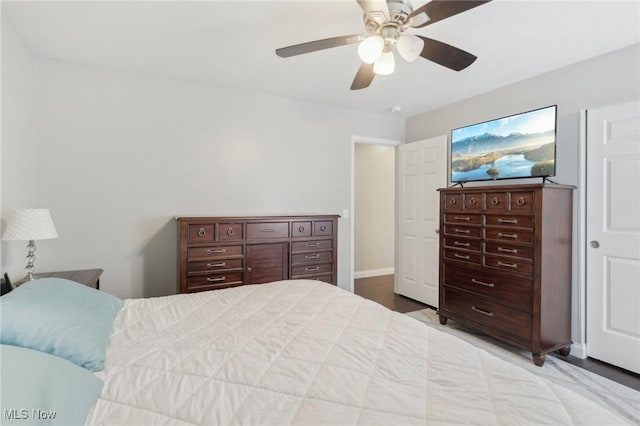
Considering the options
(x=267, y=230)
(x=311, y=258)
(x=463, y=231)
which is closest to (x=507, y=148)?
(x=463, y=231)

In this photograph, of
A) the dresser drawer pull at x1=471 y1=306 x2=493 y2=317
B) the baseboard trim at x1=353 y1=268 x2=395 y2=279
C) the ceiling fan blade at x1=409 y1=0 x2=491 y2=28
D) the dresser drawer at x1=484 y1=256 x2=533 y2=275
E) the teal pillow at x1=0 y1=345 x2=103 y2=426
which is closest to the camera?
the teal pillow at x1=0 y1=345 x2=103 y2=426

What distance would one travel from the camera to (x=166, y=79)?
121 inches

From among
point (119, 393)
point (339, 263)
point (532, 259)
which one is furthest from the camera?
point (339, 263)

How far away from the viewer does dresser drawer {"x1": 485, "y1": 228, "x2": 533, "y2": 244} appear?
253 centimetres

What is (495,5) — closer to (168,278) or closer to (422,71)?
(422,71)

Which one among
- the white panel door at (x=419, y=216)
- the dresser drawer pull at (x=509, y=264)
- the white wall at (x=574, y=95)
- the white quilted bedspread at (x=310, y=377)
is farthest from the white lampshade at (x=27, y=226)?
the white wall at (x=574, y=95)

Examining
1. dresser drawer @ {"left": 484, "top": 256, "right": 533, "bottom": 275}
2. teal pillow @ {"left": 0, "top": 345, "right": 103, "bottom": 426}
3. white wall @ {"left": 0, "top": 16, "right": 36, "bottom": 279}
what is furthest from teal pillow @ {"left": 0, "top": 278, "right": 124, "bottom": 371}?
dresser drawer @ {"left": 484, "top": 256, "right": 533, "bottom": 275}

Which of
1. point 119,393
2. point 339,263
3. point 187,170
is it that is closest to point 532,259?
point 339,263

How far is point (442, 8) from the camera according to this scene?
141cm

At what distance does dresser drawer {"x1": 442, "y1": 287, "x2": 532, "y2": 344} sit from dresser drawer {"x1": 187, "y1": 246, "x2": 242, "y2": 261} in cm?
215

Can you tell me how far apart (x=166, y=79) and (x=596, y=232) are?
4040mm

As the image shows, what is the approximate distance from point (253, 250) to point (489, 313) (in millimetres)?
2217

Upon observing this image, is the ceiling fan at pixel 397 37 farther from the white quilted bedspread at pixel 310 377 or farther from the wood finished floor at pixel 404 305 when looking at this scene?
the wood finished floor at pixel 404 305

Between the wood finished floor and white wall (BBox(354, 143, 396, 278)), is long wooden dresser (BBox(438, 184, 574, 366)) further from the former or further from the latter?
white wall (BBox(354, 143, 396, 278))
